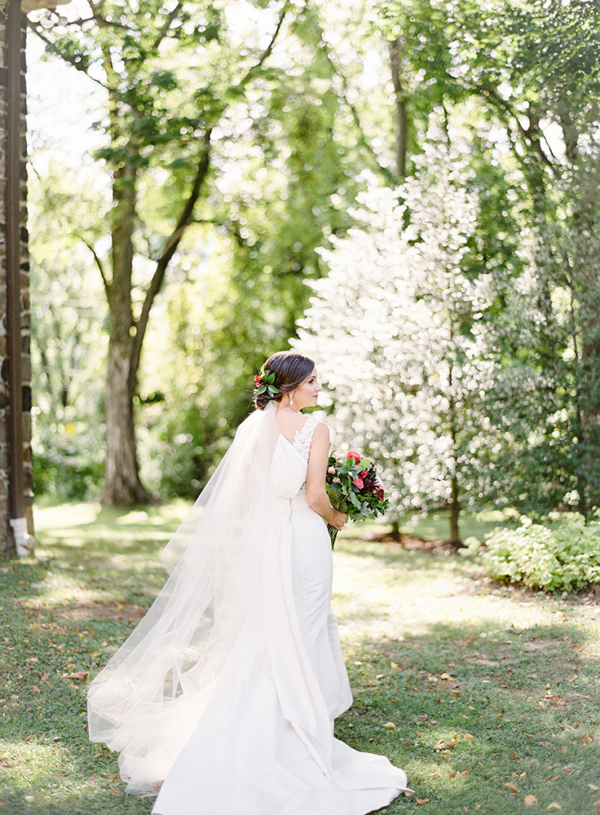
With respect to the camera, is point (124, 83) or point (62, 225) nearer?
point (124, 83)

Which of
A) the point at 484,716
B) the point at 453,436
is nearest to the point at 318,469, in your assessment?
the point at 484,716

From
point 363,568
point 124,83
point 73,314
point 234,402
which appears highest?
point 124,83

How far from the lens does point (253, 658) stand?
13.7 feet

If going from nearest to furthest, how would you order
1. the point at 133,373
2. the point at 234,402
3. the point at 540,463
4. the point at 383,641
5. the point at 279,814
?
the point at 279,814 < the point at 383,641 < the point at 540,463 < the point at 133,373 < the point at 234,402

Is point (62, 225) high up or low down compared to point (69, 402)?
up

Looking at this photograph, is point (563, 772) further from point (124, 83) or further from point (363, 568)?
point (124, 83)

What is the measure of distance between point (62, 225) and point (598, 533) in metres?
12.7

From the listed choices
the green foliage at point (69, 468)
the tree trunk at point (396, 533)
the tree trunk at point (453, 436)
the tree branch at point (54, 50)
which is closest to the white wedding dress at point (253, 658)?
the tree trunk at point (453, 436)

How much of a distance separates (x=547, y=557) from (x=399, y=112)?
8.71 meters

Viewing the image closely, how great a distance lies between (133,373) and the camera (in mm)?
15906

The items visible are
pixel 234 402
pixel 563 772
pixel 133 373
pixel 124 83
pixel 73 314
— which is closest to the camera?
pixel 563 772

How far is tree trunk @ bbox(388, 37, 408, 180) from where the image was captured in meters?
13.1

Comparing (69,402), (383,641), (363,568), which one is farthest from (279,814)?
(69,402)

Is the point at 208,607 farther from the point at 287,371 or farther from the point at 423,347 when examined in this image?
the point at 423,347
